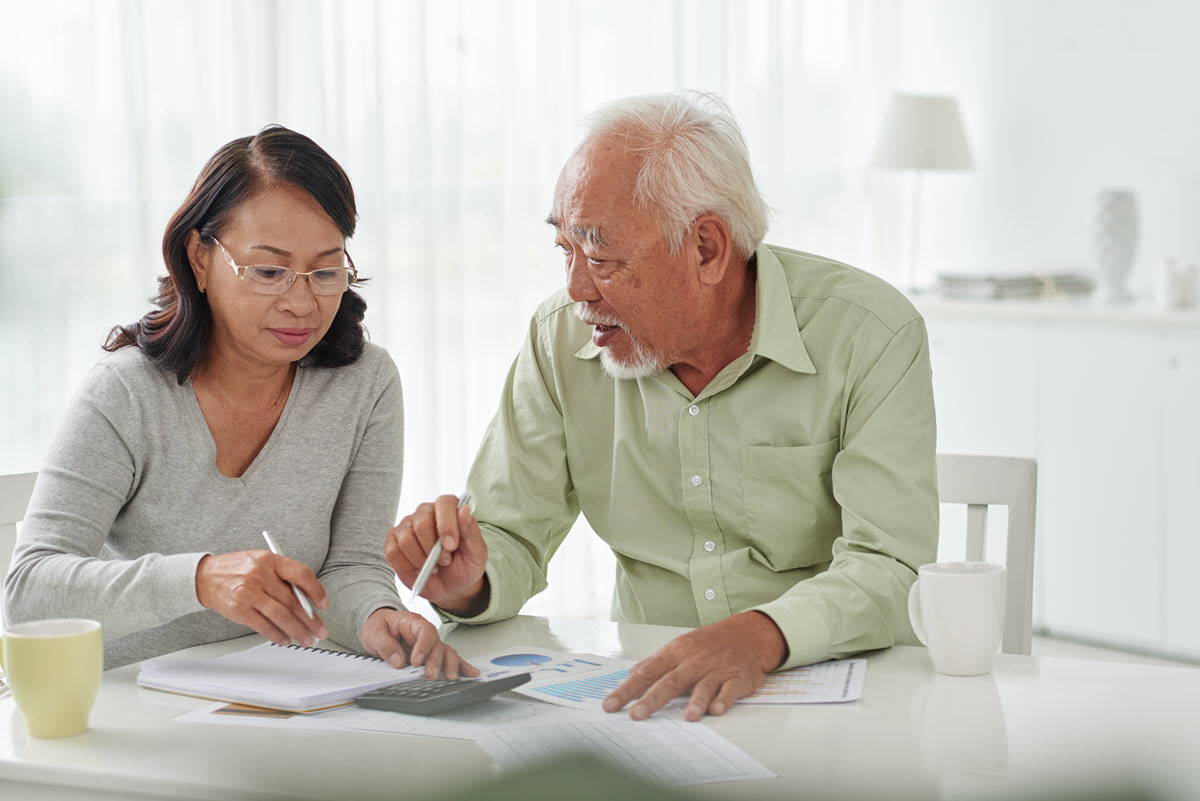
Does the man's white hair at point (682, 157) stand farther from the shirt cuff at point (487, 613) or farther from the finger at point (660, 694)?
the finger at point (660, 694)

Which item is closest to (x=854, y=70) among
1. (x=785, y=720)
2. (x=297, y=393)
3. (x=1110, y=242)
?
(x=1110, y=242)

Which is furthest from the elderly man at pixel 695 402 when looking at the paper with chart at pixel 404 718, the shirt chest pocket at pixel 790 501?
the paper with chart at pixel 404 718

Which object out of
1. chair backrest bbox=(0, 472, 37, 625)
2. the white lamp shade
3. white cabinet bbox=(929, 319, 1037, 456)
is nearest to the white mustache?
chair backrest bbox=(0, 472, 37, 625)

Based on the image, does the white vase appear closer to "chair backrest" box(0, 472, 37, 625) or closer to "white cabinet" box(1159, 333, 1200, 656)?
"white cabinet" box(1159, 333, 1200, 656)

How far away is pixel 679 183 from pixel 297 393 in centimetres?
56

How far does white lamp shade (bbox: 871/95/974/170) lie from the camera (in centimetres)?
388

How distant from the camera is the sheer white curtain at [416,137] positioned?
297cm

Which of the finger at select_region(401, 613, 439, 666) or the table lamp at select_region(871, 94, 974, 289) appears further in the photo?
the table lamp at select_region(871, 94, 974, 289)

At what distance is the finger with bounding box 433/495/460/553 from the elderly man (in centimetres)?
11

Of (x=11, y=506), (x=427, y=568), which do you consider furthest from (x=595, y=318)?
(x=11, y=506)

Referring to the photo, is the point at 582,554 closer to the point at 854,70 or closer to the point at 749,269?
the point at 854,70

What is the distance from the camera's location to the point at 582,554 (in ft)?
12.2

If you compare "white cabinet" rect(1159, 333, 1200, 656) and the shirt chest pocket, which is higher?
the shirt chest pocket

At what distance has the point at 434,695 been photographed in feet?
3.68
